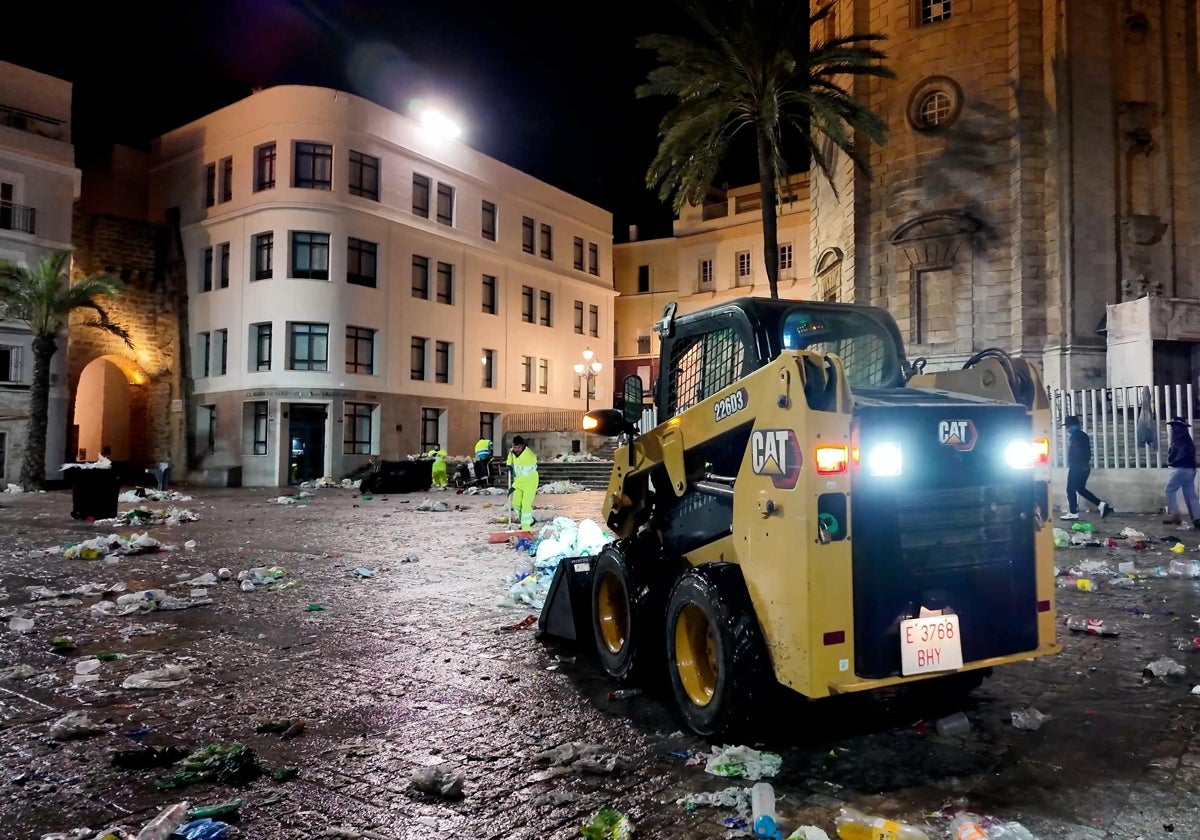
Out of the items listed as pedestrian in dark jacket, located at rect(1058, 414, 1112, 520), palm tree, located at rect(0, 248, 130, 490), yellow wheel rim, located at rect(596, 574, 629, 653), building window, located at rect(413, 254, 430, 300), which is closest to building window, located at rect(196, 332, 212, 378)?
palm tree, located at rect(0, 248, 130, 490)

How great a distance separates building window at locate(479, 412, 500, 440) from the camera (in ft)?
124

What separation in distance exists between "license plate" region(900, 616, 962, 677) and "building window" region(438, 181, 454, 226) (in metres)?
35.3

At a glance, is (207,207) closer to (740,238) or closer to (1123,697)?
(740,238)

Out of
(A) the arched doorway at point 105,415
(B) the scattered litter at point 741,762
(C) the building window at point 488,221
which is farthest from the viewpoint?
(C) the building window at point 488,221

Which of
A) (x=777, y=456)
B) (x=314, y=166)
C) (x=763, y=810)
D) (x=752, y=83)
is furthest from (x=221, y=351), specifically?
(x=763, y=810)

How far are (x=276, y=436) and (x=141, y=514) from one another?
48.9 feet

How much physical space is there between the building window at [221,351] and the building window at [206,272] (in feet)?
7.68

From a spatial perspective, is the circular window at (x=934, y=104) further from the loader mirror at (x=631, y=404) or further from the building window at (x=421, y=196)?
the loader mirror at (x=631, y=404)

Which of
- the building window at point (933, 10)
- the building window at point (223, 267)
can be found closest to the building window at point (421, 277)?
the building window at point (223, 267)

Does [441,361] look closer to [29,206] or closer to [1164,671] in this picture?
[29,206]

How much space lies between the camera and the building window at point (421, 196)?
3541 cm

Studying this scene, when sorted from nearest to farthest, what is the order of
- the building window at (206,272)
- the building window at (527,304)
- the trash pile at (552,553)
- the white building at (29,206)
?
the trash pile at (552,553), the white building at (29,206), the building window at (206,272), the building window at (527,304)

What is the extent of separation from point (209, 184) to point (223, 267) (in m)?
3.88

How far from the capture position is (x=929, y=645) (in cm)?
375
